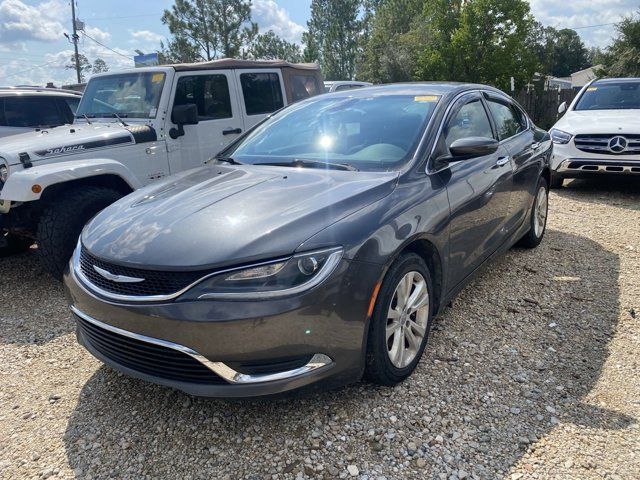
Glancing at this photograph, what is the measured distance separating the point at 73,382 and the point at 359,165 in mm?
2121

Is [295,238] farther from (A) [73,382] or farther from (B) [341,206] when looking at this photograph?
(A) [73,382]

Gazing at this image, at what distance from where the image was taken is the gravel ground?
2.26 m

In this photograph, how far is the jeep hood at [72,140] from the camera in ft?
14.1

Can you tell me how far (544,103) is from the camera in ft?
68.6

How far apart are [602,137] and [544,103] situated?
15.4 meters

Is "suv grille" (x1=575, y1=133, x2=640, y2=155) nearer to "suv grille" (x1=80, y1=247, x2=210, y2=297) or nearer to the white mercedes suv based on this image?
the white mercedes suv

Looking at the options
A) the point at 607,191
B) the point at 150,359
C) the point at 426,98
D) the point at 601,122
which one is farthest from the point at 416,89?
the point at 607,191

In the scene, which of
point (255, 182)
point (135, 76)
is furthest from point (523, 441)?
point (135, 76)

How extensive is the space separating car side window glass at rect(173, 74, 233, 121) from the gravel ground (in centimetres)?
267

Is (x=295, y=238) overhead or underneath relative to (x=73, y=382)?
overhead

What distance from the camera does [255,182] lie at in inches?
116

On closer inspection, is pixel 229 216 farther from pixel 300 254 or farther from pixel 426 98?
pixel 426 98

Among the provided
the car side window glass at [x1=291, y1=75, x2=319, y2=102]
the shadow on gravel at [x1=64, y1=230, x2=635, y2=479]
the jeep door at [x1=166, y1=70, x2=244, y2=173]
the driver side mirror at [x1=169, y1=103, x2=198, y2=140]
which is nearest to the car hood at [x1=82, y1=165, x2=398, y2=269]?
the shadow on gravel at [x1=64, y1=230, x2=635, y2=479]

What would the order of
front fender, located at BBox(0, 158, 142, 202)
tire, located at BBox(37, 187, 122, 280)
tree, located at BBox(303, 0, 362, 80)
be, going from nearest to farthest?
front fender, located at BBox(0, 158, 142, 202) < tire, located at BBox(37, 187, 122, 280) < tree, located at BBox(303, 0, 362, 80)
